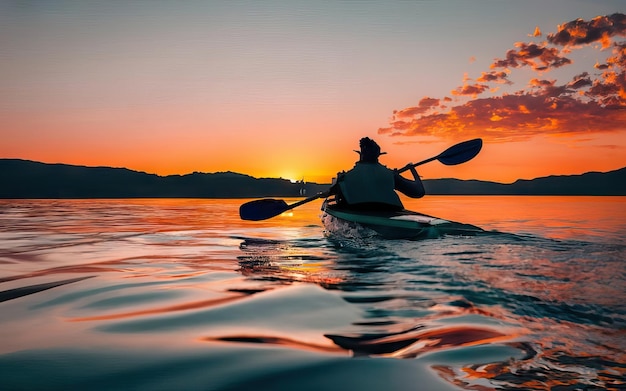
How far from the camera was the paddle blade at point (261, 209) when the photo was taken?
16.0m

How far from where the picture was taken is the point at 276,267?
841 centimetres

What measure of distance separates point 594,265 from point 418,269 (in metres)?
2.76

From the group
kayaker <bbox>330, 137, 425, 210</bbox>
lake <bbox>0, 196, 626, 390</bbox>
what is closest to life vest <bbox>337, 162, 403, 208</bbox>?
kayaker <bbox>330, 137, 425, 210</bbox>

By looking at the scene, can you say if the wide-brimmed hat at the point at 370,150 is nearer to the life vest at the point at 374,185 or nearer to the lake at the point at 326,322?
the life vest at the point at 374,185

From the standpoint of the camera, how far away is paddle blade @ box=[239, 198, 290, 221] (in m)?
16.0

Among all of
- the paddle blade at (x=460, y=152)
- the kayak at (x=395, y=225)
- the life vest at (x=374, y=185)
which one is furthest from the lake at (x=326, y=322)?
the paddle blade at (x=460, y=152)

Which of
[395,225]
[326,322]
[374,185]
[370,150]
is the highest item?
[370,150]

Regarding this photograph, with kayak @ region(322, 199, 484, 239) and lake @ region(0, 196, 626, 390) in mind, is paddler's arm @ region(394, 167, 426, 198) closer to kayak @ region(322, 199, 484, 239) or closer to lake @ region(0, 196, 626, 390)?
kayak @ region(322, 199, 484, 239)

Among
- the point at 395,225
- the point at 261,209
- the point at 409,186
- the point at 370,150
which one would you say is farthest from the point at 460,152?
the point at 261,209

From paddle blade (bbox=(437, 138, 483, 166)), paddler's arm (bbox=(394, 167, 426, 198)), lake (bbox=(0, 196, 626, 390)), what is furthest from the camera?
paddle blade (bbox=(437, 138, 483, 166))

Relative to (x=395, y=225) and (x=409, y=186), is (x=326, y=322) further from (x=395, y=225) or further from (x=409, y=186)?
(x=409, y=186)

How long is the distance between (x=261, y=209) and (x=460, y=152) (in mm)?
7150

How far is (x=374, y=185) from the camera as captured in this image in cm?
1238

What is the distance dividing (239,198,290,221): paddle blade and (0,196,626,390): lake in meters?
6.78
